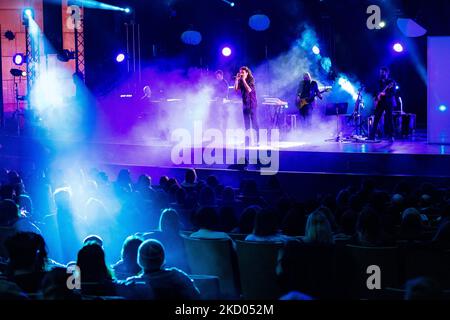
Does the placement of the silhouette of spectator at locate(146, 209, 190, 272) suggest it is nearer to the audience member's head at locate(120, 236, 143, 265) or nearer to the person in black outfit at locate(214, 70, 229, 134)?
the audience member's head at locate(120, 236, 143, 265)

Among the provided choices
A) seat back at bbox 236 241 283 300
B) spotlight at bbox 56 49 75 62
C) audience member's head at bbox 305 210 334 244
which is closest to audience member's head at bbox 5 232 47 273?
seat back at bbox 236 241 283 300

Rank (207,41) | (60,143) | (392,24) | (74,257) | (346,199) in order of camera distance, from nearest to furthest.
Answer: (74,257), (346,199), (60,143), (392,24), (207,41)

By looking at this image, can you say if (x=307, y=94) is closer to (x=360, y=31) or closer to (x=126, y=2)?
(x=360, y=31)

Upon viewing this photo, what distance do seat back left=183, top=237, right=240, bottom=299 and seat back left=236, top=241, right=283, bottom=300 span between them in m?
0.16

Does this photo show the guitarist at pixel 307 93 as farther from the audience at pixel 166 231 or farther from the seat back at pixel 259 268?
the seat back at pixel 259 268

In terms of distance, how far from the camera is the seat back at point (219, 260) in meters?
5.25

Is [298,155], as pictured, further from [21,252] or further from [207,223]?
[21,252]

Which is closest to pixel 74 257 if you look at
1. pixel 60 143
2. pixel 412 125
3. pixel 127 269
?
pixel 127 269

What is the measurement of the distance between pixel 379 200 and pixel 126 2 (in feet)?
Result: 40.7

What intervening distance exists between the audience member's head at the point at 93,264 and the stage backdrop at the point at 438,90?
9.89m

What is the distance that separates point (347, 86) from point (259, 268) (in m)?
12.8

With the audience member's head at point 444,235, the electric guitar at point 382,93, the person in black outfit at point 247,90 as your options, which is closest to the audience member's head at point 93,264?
the audience member's head at point 444,235

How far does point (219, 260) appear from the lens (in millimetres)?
5285

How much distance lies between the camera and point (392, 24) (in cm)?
1700
